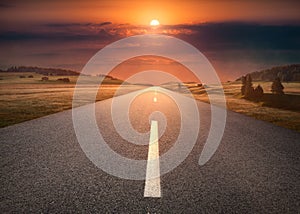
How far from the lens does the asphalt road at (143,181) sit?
154 inches

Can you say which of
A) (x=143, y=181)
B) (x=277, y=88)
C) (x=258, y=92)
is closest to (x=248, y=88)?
(x=258, y=92)

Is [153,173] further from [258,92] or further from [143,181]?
[258,92]

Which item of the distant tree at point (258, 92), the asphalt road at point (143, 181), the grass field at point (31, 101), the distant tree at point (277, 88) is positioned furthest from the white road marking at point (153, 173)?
the distant tree at point (258, 92)

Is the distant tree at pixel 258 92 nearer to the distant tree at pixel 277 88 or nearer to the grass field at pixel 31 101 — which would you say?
the distant tree at pixel 277 88

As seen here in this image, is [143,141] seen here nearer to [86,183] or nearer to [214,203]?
[86,183]

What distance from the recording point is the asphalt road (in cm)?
392

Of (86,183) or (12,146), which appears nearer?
(86,183)

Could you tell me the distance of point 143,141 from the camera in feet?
26.5

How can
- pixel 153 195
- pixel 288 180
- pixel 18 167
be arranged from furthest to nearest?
pixel 18 167 → pixel 288 180 → pixel 153 195

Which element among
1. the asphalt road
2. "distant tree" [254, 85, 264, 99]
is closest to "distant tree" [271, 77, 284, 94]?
"distant tree" [254, 85, 264, 99]

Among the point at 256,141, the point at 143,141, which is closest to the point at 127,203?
the point at 143,141

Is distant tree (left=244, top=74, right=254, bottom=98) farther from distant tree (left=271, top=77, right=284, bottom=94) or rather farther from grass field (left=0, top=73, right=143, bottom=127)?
grass field (left=0, top=73, right=143, bottom=127)

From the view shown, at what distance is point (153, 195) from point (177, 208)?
0.50 metres

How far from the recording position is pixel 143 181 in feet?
16.0
